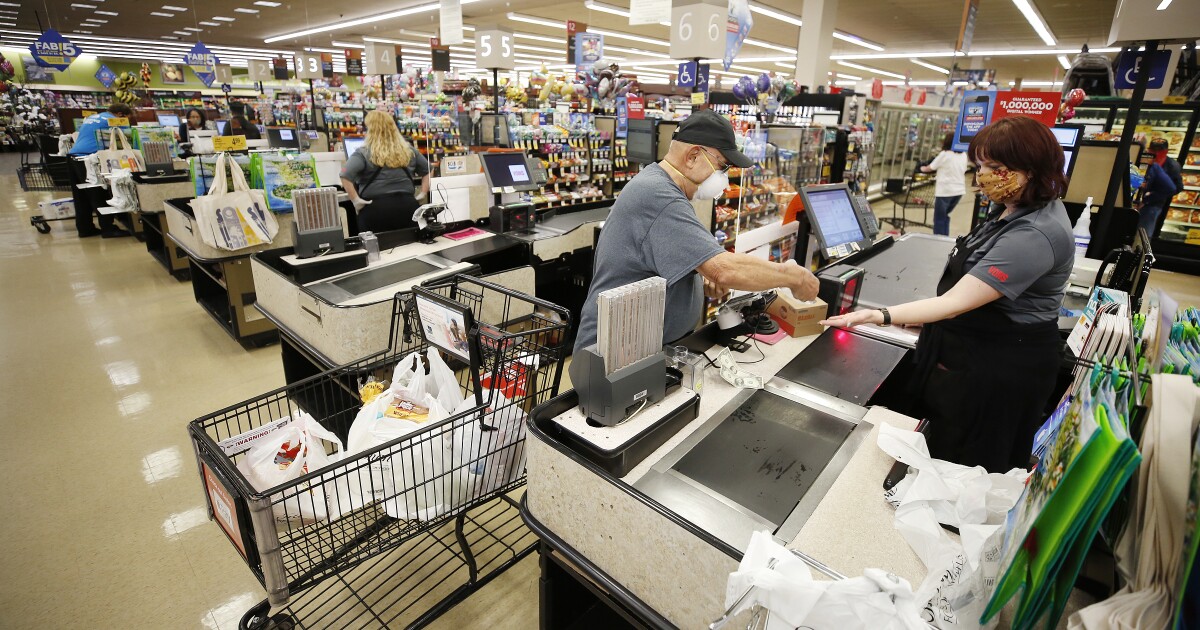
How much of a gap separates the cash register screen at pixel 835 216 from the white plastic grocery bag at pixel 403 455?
190 cm

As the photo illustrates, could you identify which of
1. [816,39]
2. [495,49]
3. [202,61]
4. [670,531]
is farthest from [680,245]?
[202,61]

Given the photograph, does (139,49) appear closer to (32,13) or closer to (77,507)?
(32,13)

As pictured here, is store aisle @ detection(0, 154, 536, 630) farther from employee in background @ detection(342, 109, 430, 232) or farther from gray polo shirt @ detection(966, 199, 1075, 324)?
gray polo shirt @ detection(966, 199, 1075, 324)

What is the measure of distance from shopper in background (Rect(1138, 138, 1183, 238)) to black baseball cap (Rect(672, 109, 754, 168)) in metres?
7.31

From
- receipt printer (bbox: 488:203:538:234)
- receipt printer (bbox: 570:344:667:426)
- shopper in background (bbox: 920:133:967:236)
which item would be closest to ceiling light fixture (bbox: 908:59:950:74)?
shopper in background (bbox: 920:133:967:236)

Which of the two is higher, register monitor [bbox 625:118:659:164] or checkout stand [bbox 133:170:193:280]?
register monitor [bbox 625:118:659:164]

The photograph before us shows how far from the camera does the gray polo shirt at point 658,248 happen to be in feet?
5.89

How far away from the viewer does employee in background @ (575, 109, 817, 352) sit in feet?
5.89

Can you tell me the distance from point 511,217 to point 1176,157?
890 centimetres

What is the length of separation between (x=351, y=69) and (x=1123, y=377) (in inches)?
596

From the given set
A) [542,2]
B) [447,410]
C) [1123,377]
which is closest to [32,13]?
[542,2]

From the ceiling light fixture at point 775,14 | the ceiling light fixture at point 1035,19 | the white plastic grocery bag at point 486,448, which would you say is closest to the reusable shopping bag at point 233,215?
the white plastic grocery bag at point 486,448

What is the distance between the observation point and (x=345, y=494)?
173 cm

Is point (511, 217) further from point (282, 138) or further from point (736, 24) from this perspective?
point (282, 138)
